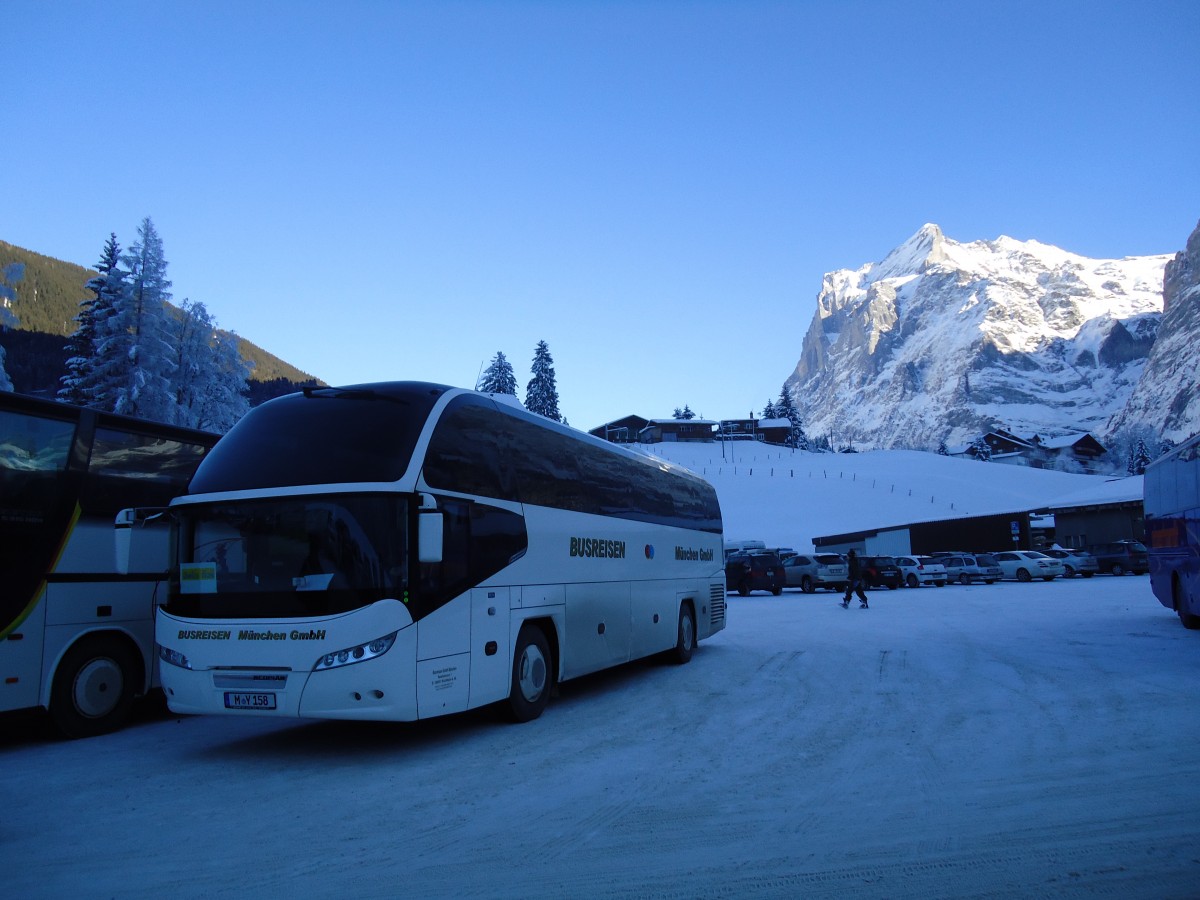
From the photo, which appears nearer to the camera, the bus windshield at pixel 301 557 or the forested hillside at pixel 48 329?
the bus windshield at pixel 301 557

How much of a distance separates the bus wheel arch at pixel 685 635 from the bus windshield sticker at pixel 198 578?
757 centimetres

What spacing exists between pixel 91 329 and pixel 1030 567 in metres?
41.8

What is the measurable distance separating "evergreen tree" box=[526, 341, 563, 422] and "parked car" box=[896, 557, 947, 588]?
52.3m

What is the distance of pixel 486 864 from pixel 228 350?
4346 cm

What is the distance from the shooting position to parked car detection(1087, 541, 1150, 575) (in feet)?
126

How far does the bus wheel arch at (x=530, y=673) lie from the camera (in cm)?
845

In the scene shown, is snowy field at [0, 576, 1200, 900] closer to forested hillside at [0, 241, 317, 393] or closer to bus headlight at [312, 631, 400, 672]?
bus headlight at [312, 631, 400, 672]

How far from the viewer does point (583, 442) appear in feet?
35.3

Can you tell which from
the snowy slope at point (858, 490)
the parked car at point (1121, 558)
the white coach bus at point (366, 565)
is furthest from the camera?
the snowy slope at point (858, 490)

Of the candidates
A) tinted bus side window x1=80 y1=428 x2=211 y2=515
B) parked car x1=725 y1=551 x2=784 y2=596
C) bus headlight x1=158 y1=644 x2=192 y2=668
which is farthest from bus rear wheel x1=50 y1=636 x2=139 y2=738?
parked car x1=725 y1=551 x2=784 y2=596

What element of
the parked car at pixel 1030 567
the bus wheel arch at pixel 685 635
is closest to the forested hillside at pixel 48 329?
the parked car at pixel 1030 567

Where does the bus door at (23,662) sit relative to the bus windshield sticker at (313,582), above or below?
below

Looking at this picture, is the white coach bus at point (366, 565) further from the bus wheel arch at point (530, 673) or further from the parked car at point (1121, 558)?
the parked car at point (1121, 558)

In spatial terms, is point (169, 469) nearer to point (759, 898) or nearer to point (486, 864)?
point (486, 864)
